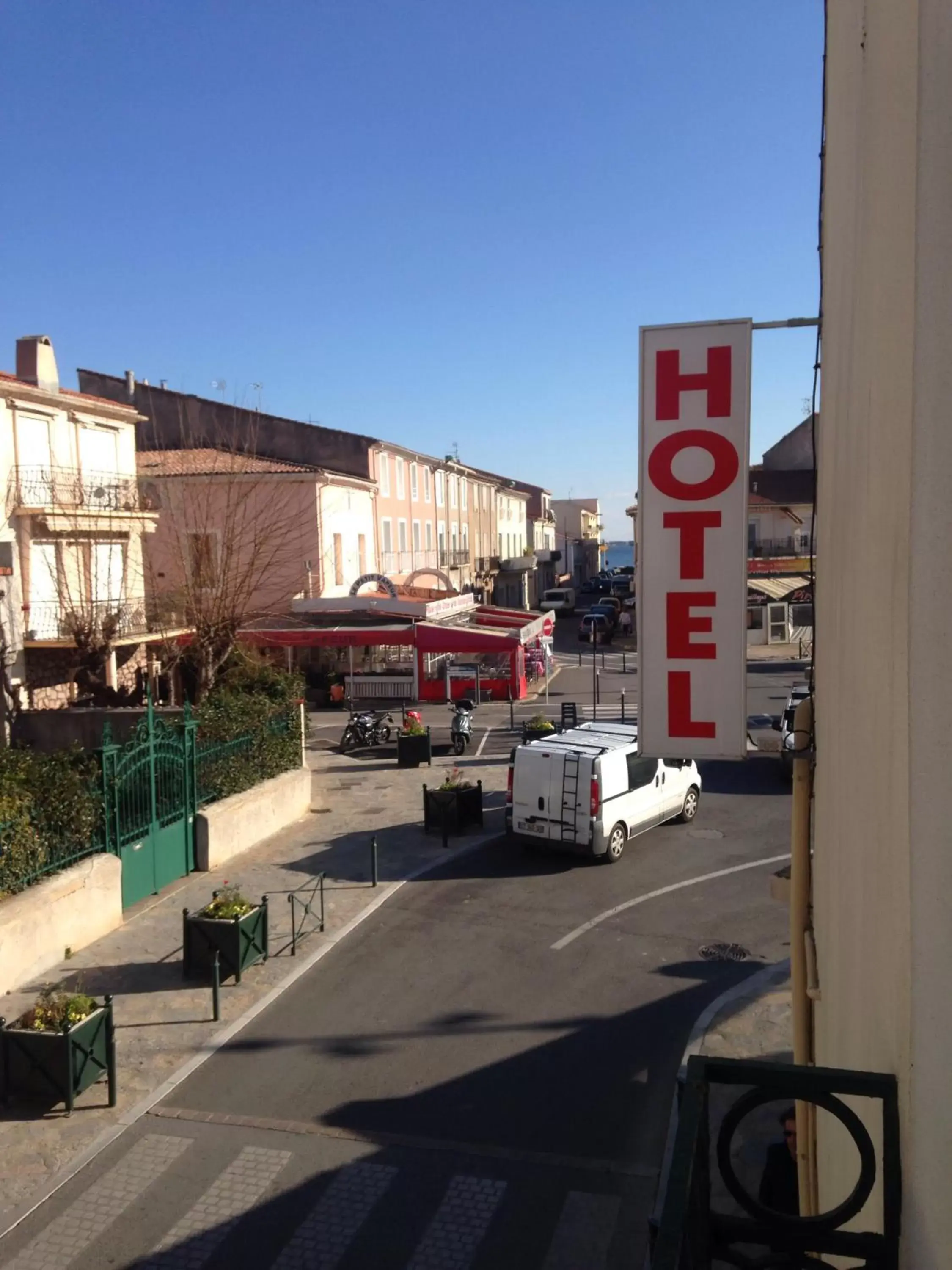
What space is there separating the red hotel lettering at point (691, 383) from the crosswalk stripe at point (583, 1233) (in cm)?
484

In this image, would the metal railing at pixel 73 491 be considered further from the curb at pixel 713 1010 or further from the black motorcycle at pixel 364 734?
the curb at pixel 713 1010

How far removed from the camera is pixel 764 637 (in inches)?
1727

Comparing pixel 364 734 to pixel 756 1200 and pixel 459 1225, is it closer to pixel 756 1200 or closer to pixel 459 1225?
pixel 459 1225

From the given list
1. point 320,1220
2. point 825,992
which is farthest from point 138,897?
point 825,992

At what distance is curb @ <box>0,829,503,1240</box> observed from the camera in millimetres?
6738

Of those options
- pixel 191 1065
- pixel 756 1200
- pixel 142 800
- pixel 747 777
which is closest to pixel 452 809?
pixel 142 800

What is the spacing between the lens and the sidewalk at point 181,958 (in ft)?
24.7

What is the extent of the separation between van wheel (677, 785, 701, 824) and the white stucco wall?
13116 mm

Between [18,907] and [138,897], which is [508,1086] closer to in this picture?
[18,907]

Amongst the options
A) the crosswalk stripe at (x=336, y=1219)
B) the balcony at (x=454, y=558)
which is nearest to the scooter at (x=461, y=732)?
the crosswalk stripe at (x=336, y=1219)

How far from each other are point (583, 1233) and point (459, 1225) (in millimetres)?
760

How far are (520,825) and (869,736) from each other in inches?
478

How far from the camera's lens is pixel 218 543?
27.7m

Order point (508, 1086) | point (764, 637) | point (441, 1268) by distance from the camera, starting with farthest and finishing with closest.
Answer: point (764, 637), point (508, 1086), point (441, 1268)
